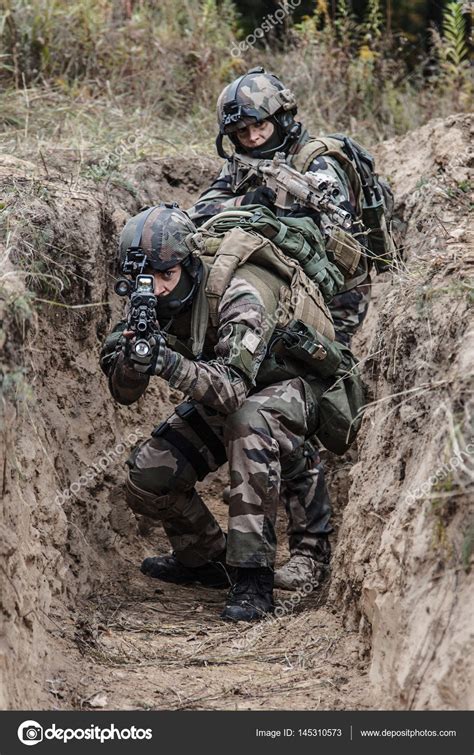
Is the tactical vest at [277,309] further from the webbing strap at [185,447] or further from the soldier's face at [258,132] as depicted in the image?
the soldier's face at [258,132]

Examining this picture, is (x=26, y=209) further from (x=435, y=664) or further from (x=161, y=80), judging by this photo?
(x=161, y=80)

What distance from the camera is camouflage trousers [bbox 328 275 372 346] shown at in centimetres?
745

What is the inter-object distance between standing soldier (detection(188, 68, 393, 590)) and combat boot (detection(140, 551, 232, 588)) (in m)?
0.44

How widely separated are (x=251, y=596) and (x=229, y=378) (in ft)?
3.63

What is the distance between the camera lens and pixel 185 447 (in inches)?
236

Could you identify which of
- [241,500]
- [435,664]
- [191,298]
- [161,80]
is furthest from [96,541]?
[161,80]

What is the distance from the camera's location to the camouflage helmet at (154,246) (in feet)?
18.1

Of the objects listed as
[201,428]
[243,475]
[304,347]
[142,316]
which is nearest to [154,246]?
[142,316]

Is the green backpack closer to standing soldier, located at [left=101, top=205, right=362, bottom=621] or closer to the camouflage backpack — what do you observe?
standing soldier, located at [left=101, top=205, right=362, bottom=621]

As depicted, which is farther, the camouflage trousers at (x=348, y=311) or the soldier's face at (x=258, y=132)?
the camouflage trousers at (x=348, y=311)

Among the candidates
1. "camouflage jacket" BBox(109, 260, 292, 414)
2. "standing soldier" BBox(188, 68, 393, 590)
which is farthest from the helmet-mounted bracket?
"standing soldier" BBox(188, 68, 393, 590)

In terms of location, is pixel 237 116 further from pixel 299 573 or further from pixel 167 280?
pixel 299 573
